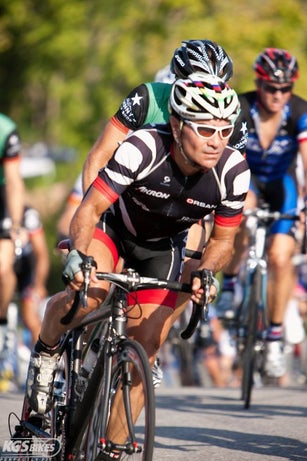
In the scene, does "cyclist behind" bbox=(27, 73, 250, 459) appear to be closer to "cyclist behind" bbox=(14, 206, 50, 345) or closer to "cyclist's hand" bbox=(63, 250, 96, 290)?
"cyclist's hand" bbox=(63, 250, 96, 290)

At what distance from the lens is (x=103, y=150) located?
7906mm

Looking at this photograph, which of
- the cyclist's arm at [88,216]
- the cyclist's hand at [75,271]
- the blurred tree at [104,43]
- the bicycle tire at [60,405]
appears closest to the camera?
the cyclist's hand at [75,271]

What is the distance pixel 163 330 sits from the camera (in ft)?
20.9

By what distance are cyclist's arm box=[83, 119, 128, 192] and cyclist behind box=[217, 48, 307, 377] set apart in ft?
8.23

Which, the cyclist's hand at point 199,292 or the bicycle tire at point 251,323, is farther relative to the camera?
the bicycle tire at point 251,323

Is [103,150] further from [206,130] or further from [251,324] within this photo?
[251,324]

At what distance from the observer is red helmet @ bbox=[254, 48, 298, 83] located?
34.2 feet

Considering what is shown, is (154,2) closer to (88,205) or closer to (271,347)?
(271,347)

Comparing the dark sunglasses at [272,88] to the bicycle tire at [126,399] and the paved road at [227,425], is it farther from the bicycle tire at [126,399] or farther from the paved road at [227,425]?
the bicycle tire at [126,399]

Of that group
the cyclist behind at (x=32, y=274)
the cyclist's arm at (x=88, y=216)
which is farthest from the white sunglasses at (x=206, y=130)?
the cyclist behind at (x=32, y=274)

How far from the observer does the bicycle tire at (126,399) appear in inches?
218

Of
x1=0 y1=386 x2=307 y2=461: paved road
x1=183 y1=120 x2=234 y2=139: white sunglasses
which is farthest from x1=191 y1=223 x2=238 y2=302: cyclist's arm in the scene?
x1=0 y1=386 x2=307 y2=461: paved road

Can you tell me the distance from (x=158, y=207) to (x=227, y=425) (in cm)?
281

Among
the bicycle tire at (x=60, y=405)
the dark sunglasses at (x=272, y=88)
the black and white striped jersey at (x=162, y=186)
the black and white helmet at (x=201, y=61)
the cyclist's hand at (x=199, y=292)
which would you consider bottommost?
the bicycle tire at (x=60, y=405)
